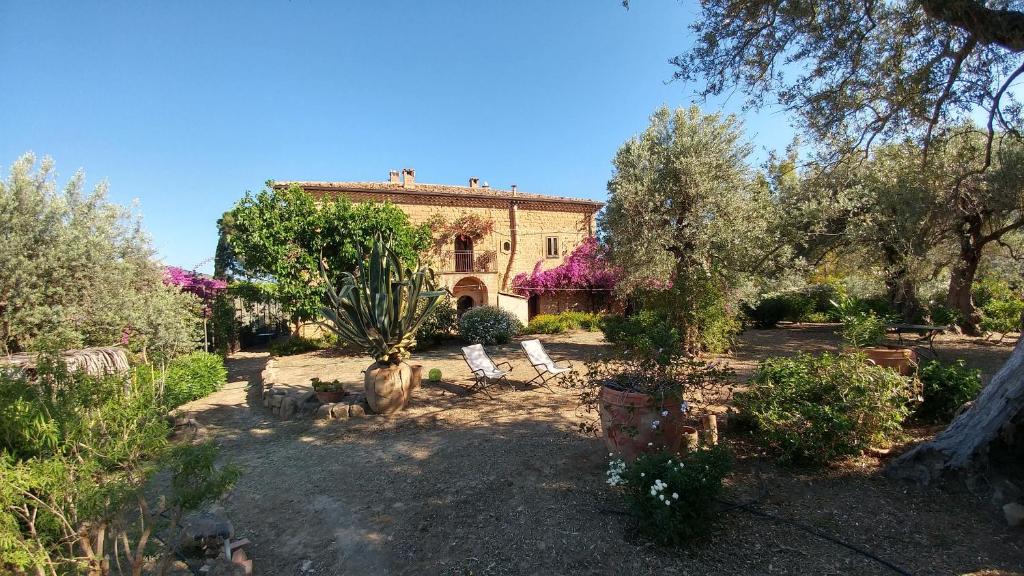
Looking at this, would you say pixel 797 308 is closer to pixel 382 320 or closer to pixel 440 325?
pixel 440 325

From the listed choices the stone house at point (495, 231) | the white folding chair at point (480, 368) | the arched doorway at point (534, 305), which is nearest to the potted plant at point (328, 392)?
the white folding chair at point (480, 368)

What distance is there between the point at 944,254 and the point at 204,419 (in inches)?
617

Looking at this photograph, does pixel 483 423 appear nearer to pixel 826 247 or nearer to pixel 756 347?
pixel 756 347

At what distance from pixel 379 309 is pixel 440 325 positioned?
777 centimetres

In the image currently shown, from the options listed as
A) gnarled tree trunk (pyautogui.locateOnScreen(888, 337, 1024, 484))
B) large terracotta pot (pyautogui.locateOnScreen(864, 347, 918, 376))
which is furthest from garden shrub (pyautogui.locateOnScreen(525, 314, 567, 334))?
gnarled tree trunk (pyautogui.locateOnScreen(888, 337, 1024, 484))

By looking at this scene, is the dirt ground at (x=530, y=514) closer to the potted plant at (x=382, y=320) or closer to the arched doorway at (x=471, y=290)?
the potted plant at (x=382, y=320)

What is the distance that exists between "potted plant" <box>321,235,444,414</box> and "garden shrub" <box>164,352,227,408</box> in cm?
264

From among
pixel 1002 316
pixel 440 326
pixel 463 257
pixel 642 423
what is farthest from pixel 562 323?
pixel 642 423

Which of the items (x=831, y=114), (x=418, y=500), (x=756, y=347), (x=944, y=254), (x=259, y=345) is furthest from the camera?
(x=259, y=345)

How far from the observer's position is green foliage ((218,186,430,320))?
1223cm

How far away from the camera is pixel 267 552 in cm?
305

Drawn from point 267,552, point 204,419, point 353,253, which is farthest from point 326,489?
point 353,253

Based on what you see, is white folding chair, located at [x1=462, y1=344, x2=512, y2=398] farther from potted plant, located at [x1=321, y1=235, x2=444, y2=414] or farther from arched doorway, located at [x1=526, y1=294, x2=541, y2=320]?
arched doorway, located at [x1=526, y1=294, x2=541, y2=320]

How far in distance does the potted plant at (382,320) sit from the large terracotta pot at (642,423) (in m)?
3.65
